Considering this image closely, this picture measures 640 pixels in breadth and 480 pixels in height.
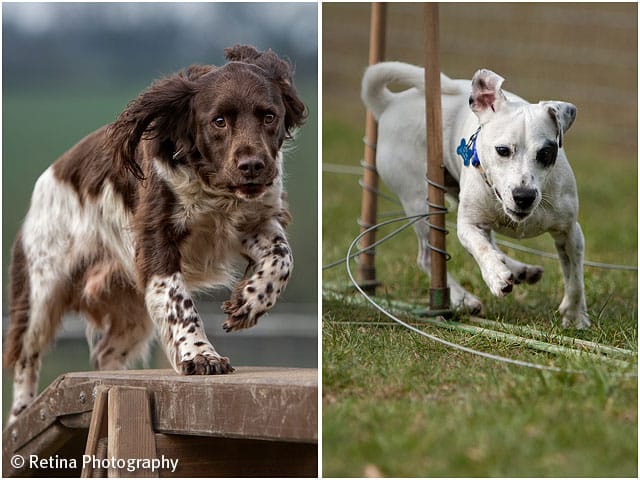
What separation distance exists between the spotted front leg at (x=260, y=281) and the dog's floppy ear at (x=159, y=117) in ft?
1.60

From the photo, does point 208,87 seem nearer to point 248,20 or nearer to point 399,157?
point 399,157

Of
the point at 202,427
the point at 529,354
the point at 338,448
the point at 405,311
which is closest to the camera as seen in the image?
the point at 338,448

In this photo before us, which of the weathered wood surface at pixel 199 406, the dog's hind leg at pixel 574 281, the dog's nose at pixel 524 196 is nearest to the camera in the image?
the weathered wood surface at pixel 199 406

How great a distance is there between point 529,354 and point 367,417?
33.2 inches

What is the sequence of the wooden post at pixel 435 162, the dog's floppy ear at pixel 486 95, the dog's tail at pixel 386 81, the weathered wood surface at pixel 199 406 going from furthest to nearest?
the dog's tail at pixel 386 81
the wooden post at pixel 435 162
the dog's floppy ear at pixel 486 95
the weathered wood surface at pixel 199 406

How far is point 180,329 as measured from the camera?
358cm

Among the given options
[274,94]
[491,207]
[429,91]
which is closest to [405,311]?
[491,207]

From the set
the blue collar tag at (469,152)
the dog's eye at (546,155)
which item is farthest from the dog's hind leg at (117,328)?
the dog's eye at (546,155)

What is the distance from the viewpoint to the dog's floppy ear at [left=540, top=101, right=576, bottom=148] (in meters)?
3.72

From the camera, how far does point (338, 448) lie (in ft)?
9.14

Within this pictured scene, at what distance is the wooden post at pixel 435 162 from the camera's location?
4160 mm

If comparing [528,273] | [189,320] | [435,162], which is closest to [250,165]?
[189,320]

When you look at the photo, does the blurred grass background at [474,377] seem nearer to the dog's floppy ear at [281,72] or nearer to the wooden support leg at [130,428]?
the wooden support leg at [130,428]

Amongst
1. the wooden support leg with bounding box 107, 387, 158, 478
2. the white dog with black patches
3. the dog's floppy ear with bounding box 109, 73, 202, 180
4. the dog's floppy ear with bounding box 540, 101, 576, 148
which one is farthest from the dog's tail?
the wooden support leg with bounding box 107, 387, 158, 478
